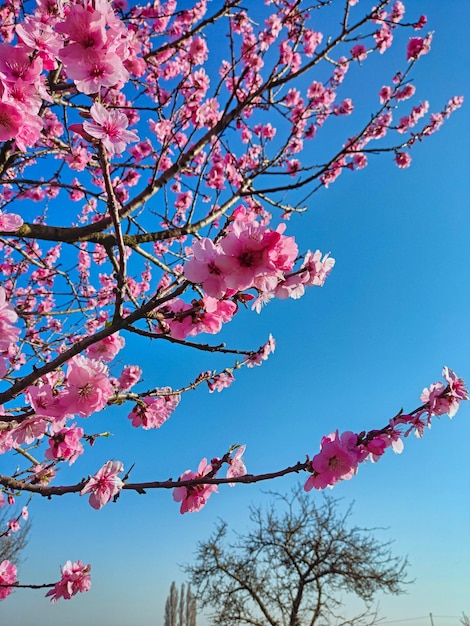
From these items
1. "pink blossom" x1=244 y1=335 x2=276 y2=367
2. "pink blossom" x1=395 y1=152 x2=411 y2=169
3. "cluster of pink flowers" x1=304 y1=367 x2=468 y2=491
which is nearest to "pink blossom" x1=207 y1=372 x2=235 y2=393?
"pink blossom" x1=244 y1=335 x2=276 y2=367

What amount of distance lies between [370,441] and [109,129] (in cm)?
130

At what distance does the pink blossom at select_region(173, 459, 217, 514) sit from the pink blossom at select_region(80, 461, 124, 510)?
251 millimetres

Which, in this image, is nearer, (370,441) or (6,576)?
(370,441)

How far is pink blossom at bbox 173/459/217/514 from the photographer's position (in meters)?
1.75

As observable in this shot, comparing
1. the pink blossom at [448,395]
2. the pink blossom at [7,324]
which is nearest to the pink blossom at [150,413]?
the pink blossom at [7,324]

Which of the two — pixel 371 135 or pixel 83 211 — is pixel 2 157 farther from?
pixel 371 135

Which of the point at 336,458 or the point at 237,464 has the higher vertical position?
the point at 237,464

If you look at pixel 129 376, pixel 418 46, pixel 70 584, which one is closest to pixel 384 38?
pixel 418 46

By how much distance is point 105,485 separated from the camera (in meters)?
1.69

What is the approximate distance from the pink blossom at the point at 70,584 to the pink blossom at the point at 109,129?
2.55 m

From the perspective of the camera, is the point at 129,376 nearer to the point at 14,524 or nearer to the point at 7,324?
the point at 7,324

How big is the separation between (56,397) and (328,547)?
13392mm

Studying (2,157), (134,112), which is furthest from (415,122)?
(2,157)

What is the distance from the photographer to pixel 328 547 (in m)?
12.8
